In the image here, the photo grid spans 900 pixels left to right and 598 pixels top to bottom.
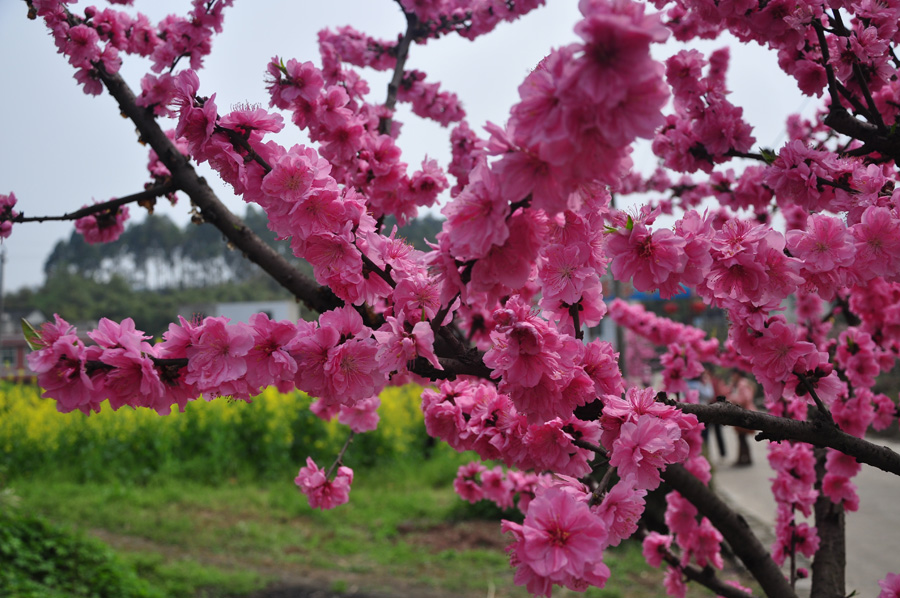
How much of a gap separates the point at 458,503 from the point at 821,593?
5042 millimetres

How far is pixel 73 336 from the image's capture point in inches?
47.9

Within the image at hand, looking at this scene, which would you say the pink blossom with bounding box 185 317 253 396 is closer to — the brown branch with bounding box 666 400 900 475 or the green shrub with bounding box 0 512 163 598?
the brown branch with bounding box 666 400 900 475

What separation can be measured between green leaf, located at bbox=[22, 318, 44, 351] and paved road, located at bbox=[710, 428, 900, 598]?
3631mm

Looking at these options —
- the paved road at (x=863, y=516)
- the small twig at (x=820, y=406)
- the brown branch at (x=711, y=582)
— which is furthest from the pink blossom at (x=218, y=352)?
the paved road at (x=863, y=516)

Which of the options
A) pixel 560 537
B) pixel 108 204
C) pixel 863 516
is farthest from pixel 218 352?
pixel 863 516

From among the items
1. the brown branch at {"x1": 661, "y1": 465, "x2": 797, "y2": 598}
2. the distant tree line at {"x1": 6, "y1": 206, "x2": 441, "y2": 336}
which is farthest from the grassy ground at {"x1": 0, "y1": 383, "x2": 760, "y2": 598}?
the distant tree line at {"x1": 6, "y1": 206, "x2": 441, "y2": 336}

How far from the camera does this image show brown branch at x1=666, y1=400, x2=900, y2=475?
55.5 inches

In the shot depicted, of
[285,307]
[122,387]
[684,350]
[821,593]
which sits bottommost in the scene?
[821,593]

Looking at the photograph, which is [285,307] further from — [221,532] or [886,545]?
[886,545]

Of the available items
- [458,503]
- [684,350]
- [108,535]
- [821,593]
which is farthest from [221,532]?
[821,593]

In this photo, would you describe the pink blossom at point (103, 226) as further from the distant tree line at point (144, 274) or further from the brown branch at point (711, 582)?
the distant tree line at point (144, 274)

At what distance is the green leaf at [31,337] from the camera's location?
1.18 meters

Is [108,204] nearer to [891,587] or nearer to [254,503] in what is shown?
[891,587]

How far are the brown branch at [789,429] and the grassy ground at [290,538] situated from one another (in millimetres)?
3847
